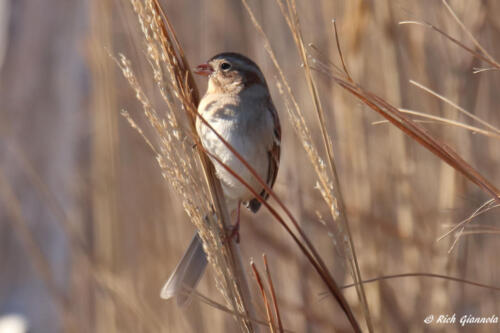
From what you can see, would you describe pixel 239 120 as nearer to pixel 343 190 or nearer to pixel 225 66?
pixel 225 66

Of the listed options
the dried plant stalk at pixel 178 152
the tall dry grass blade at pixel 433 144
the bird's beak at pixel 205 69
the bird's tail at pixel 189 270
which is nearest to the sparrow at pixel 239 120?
the bird's beak at pixel 205 69

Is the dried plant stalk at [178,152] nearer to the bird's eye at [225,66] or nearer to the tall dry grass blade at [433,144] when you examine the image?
the tall dry grass blade at [433,144]

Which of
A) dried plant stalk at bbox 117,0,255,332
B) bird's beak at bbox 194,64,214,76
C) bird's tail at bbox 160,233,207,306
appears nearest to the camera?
dried plant stalk at bbox 117,0,255,332

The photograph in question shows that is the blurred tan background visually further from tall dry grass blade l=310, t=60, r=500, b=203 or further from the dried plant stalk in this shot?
tall dry grass blade l=310, t=60, r=500, b=203

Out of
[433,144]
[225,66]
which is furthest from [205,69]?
[433,144]

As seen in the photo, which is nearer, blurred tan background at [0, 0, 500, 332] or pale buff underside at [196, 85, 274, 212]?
pale buff underside at [196, 85, 274, 212]

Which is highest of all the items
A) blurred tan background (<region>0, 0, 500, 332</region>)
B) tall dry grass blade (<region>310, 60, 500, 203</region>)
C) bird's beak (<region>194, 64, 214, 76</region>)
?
Result: tall dry grass blade (<region>310, 60, 500, 203</region>)

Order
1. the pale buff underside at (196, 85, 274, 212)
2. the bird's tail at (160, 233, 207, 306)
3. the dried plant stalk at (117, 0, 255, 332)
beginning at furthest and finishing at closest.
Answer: the pale buff underside at (196, 85, 274, 212), the bird's tail at (160, 233, 207, 306), the dried plant stalk at (117, 0, 255, 332)

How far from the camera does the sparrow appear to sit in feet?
6.54

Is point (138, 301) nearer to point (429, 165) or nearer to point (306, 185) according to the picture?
point (306, 185)

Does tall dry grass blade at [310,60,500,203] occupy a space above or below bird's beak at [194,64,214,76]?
above

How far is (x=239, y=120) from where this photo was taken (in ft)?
6.61

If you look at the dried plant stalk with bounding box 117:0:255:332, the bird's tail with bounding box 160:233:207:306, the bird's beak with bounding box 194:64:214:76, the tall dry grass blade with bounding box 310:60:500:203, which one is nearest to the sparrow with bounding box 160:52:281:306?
the bird's beak with bounding box 194:64:214:76

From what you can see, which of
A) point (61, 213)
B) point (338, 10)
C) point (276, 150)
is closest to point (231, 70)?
point (276, 150)
